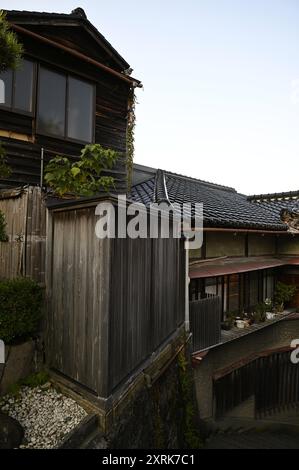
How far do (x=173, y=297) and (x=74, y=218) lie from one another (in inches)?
147

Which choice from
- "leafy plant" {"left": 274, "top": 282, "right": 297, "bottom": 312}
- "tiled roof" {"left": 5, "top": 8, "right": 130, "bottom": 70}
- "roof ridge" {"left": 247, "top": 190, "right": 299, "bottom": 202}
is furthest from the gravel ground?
"roof ridge" {"left": 247, "top": 190, "right": 299, "bottom": 202}

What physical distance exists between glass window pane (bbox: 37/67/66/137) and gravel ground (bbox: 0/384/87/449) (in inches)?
277

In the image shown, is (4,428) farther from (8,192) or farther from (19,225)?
(8,192)

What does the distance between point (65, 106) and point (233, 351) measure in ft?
34.5

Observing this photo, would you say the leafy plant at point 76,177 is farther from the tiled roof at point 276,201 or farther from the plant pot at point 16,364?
the tiled roof at point 276,201

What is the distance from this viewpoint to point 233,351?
10.6 meters

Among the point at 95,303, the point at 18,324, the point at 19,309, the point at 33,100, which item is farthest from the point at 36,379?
the point at 33,100

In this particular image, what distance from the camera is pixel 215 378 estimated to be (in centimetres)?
978

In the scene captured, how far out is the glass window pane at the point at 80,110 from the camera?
894 centimetres

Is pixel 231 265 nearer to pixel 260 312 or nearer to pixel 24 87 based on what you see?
pixel 260 312

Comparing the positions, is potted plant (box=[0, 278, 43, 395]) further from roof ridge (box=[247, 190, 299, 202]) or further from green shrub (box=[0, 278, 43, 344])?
roof ridge (box=[247, 190, 299, 202])

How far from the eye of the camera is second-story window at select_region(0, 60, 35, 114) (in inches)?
298
